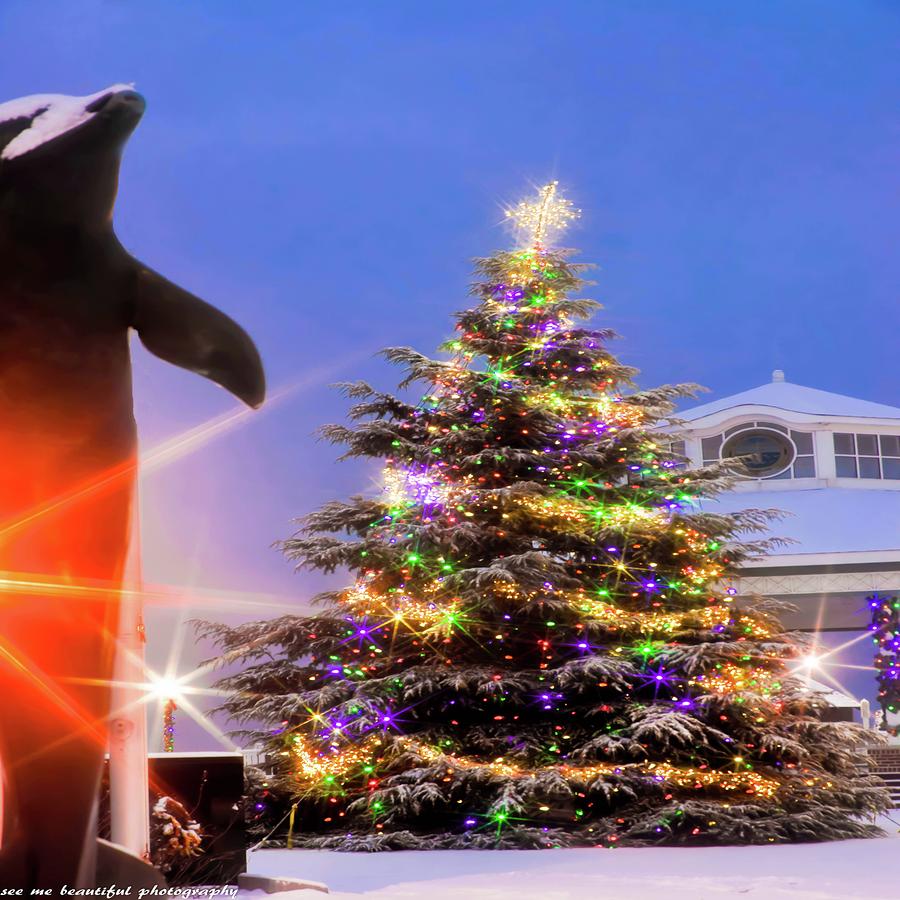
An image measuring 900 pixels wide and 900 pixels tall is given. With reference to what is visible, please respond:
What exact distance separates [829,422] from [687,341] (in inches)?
4980

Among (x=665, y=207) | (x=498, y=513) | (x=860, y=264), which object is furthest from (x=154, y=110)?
(x=498, y=513)

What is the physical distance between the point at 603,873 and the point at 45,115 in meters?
6.49

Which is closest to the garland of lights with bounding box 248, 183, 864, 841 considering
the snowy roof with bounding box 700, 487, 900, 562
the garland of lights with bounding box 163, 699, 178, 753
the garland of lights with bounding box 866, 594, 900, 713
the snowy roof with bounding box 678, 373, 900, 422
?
the garland of lights with bounding box 163, 699, 178, 753

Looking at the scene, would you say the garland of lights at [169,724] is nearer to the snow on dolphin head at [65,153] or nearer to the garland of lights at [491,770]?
the garland of lights at [491,770]

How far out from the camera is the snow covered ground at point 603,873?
676cm

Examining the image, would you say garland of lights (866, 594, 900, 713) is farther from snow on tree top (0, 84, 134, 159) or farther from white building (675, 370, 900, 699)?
snow on tree top (0, 84, 134, 159)

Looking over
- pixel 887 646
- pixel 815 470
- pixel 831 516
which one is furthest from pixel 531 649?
pixel 815 470

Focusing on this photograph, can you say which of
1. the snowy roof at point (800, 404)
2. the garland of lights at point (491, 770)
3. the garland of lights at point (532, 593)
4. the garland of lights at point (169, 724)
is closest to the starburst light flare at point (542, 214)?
the garland of lights at point (532, 593)

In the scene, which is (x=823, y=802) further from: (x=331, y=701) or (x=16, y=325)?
(x=16, y=325)

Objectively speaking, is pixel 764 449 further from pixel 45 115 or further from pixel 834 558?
pixel 45 115

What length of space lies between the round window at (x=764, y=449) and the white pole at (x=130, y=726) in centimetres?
2612

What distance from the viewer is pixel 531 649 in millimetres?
10766

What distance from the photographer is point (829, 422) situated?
2798 centimetres

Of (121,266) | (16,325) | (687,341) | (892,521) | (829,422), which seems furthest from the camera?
(687,341)
